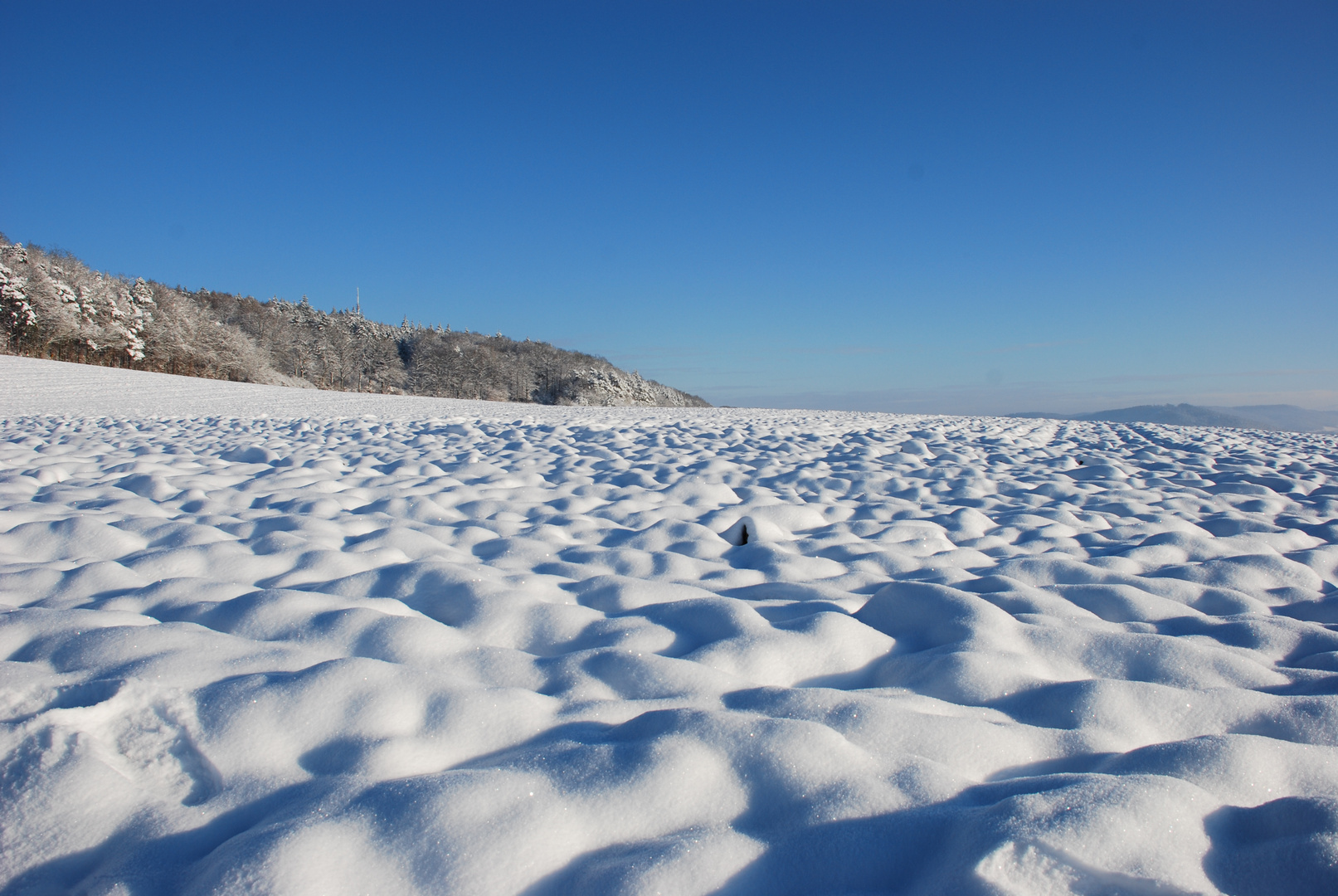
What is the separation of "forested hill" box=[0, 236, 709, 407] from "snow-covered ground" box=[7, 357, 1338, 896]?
32.3 metres

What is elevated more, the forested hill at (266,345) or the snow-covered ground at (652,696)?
the forested hill at (266,345)

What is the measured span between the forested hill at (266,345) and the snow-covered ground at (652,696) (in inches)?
1270

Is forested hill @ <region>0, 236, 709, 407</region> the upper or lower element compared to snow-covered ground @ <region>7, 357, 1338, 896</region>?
upper

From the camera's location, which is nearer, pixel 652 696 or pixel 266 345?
pixel 652 696

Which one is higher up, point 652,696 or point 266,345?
point 266,345

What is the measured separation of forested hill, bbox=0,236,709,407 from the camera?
26281mm

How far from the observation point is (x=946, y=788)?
1.17 m

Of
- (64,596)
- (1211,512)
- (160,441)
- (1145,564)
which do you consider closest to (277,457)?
(160,441)

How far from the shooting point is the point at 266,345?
4419cm

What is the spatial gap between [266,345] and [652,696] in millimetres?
51520

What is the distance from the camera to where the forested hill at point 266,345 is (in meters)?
26.3

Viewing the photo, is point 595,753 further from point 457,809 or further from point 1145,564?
point 1145,564

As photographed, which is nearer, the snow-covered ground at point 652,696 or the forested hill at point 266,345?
the snow-covered ground at point 652,696

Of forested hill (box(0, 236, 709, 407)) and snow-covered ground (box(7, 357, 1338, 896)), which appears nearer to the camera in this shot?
snow-covered ground (box(7, 357, 1338, 896))
